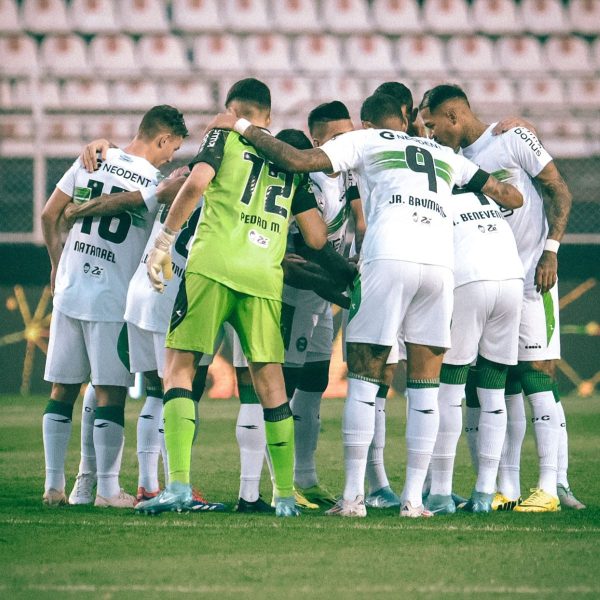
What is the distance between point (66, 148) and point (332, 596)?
36.7 ft

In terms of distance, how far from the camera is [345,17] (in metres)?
18.4

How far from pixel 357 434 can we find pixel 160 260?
120 centimetres

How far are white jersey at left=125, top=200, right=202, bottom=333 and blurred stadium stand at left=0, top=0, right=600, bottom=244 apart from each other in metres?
9.09

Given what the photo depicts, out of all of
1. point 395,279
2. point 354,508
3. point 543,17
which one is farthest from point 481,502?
point 543,17

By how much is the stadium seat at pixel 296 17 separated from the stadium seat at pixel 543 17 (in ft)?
10.5

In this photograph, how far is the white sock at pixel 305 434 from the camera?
6598mm

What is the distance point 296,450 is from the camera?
6.66 meters

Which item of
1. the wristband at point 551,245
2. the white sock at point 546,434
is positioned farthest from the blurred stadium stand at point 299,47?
the white sock at point 546,434

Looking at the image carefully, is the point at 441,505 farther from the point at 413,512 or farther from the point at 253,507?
the point at 253,507

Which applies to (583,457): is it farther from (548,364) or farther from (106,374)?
(106,374)

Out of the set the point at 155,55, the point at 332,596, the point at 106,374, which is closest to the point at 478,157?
the point at 106,374

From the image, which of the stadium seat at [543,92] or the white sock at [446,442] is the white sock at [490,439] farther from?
the stadium seat at [543,92]

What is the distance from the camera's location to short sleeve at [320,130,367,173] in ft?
18.6

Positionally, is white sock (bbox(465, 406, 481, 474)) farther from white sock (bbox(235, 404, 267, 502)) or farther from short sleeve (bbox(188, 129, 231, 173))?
short sleeve (bbox(188, 129, 231, 173))
